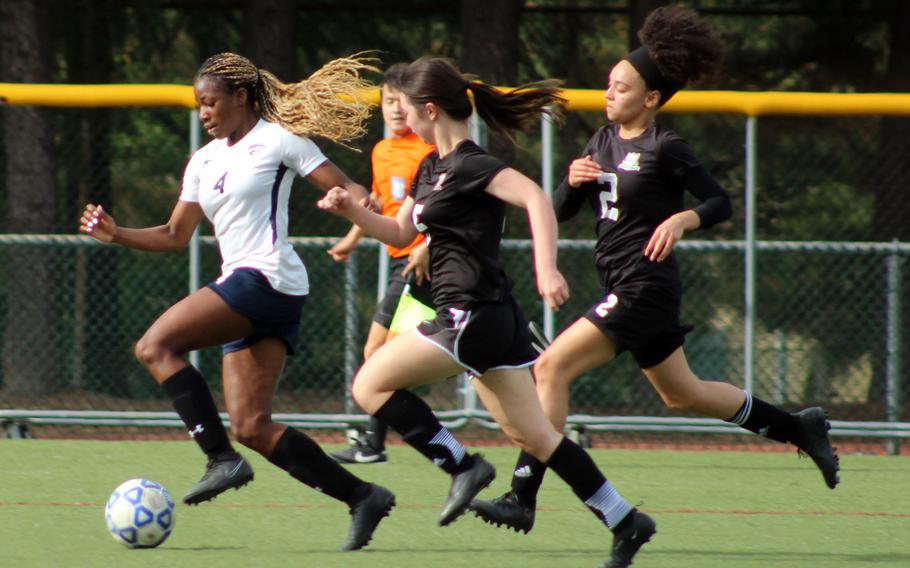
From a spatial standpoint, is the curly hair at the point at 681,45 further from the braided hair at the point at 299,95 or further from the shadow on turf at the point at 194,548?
the shadow on turf at the point at 194,548

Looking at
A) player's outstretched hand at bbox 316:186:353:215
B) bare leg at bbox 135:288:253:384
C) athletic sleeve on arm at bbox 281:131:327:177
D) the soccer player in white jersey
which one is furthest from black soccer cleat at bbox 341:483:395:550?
athletic sleeve on arm at bbox 281:131:327:177

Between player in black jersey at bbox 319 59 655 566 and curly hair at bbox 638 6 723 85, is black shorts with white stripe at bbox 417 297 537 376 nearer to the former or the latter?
player in black jersey at bbox 319 59 655 566

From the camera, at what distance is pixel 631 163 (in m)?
5.75

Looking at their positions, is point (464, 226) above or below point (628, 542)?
above

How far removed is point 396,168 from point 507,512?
2.96 m

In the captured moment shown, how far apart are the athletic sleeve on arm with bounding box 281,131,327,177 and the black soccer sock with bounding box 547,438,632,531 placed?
1.36 meters

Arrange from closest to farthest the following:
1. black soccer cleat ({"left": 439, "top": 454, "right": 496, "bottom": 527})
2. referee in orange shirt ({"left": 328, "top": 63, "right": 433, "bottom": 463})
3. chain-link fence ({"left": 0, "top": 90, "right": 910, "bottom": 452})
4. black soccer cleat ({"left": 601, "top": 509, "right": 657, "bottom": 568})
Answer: black soccer cleat ({"left": 601, "top": 509, "right": 657, "bottom": 568}), black soccer cleat ({"left": 439, "top": 454, "right": 496, "bottom": 527}), referee in orange shirt ({"left": 328, "top": 63, "right": 433, "bottom": 463}), chain-link fence ({"left": 0, "top": 90, "right": 910, "bottom": 452})

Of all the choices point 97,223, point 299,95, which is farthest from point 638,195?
point 97,223

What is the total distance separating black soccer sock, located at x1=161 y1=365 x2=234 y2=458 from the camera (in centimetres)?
510

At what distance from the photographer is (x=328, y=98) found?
18.1 feet

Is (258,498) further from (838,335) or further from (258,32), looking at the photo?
(258,32)

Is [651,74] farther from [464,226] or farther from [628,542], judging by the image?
[628,542]

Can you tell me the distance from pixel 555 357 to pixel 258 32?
7200 mm

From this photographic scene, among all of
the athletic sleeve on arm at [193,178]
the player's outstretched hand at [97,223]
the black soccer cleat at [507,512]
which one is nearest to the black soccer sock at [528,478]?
the black soccer cleat at [507,512]
